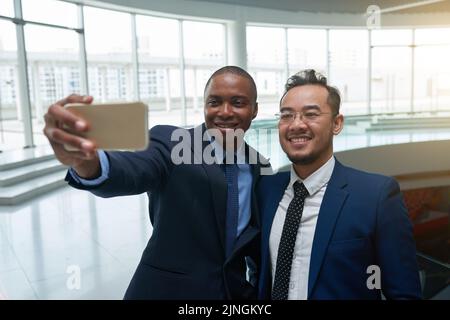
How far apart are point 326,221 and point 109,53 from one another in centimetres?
888

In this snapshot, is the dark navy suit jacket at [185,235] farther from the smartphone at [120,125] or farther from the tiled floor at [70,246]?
the tiled floor at [70,246]

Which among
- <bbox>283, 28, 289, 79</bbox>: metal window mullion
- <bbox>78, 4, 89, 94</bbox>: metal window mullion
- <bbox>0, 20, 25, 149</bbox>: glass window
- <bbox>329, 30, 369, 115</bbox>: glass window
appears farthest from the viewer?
<bbox>329, 30, 369, 115</bbox>: glass window

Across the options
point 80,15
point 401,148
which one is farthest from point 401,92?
point 80,15

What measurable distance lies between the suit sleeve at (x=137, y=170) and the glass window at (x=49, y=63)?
23.0 feet

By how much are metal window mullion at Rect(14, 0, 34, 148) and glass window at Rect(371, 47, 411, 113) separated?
10048mm

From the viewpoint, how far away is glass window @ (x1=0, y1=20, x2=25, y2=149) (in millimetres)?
7074

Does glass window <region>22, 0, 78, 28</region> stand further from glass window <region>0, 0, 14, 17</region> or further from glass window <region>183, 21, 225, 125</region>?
glass window <region>183, 21, 225, 125</region>

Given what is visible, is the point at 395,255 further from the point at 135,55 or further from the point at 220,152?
the point at 135,55

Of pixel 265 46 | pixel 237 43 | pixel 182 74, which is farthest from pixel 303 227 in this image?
pixel 265 46

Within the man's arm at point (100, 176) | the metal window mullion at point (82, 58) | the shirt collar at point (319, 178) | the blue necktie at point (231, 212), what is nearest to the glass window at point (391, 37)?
the metal window mullion at point (82, 58)

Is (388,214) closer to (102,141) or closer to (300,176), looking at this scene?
(300,176)

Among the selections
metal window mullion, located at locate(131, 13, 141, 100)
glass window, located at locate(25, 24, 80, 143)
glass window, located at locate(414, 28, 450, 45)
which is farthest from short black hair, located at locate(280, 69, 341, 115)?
glass window, located at locate(414, 28, 450, 45)

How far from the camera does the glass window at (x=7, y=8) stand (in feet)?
22.2
